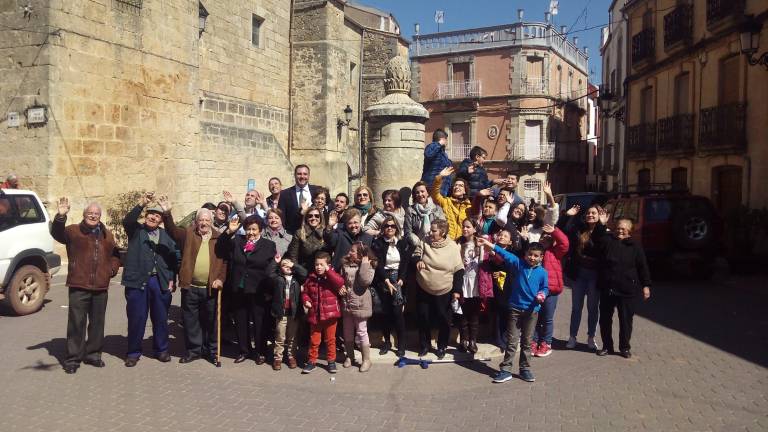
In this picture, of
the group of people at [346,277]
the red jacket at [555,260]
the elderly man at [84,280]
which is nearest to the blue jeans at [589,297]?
the group of people at [346,277]

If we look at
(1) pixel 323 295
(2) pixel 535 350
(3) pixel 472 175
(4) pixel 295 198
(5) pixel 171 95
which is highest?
(5) pixel 171 95

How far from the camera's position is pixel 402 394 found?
17.2ft

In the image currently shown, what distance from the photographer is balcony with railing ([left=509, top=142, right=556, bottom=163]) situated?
115 feet

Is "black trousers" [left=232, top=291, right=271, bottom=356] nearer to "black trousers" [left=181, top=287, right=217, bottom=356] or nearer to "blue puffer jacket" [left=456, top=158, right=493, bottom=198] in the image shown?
"black trousers" [left=181, top=287, right=217, bottom=356]

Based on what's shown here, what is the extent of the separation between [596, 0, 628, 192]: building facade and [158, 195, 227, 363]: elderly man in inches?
722

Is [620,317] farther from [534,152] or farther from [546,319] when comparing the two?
[534,152]

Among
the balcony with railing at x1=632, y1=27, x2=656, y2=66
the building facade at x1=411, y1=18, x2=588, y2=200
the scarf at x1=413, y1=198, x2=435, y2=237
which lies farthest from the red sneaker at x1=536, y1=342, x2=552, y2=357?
the building facade at x1=411, y1=18, x2=588, y2=200

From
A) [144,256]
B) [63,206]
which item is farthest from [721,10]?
[63,206]

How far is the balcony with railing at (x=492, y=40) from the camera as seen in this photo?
113 ft

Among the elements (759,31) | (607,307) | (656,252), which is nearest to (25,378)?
(607,307)

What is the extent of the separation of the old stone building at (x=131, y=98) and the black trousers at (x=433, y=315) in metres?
8.26

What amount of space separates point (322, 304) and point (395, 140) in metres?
4.68

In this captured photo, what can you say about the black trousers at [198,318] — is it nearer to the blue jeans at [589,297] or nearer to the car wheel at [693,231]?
the blue jeans at [589,297]

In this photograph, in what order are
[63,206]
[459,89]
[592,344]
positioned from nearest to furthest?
[63,206] < [592,344] < [459,89]
